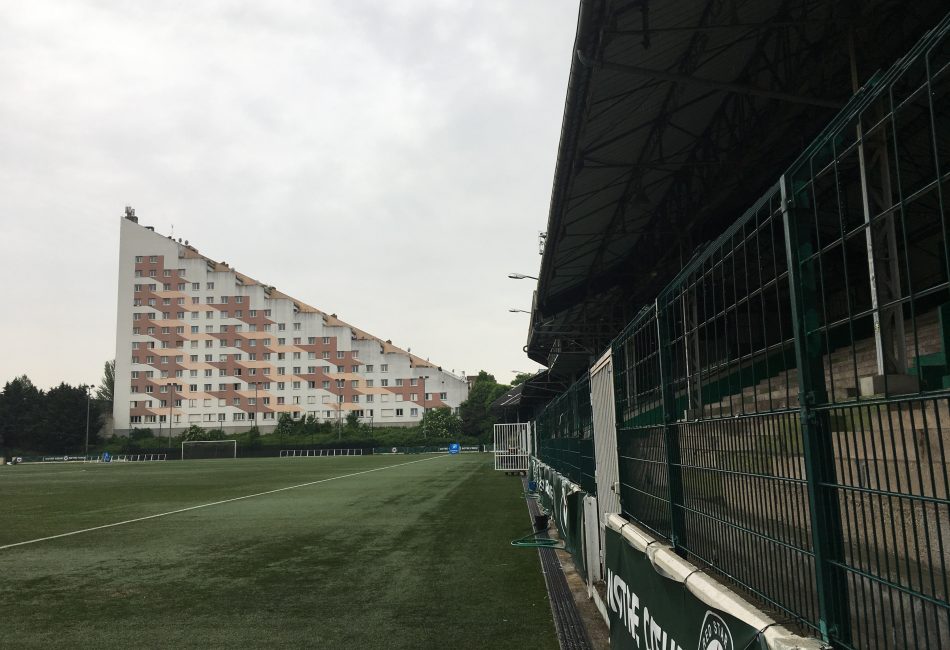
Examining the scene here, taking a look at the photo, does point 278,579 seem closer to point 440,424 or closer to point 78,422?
point 440,424

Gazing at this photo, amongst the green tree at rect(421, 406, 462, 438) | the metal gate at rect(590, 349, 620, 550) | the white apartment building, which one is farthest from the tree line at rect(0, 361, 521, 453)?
the metal gate at rect(590, 349, 620, 550)

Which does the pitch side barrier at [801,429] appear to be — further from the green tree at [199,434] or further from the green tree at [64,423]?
the green tree at [64,423]

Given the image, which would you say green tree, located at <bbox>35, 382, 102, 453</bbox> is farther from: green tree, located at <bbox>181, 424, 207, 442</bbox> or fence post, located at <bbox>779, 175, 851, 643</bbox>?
fence post, located at <bbox>779, 175, 851, 643</bbox>

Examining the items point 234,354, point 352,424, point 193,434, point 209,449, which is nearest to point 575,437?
point 209,449

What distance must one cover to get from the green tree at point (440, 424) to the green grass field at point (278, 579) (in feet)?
236

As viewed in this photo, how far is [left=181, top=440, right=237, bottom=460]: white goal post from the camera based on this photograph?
7969 centimetres

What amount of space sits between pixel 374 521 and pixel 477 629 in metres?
7.76

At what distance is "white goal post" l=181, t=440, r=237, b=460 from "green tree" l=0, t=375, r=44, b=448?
92.1ft

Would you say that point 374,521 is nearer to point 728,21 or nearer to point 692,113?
point 692,113

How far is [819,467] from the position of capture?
2.17 meters

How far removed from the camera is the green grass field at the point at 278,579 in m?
5.81

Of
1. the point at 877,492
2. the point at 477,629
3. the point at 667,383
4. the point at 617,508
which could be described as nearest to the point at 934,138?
the point at 877,492

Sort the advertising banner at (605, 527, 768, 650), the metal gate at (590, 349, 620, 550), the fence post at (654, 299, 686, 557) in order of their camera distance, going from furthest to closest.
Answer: the metal gate at (590, 349, 620, 550) → the fence post at (654, 299, 686, 557) → the advertising banner at (605, 527, 768, 650)

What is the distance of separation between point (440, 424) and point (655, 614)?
282ft
